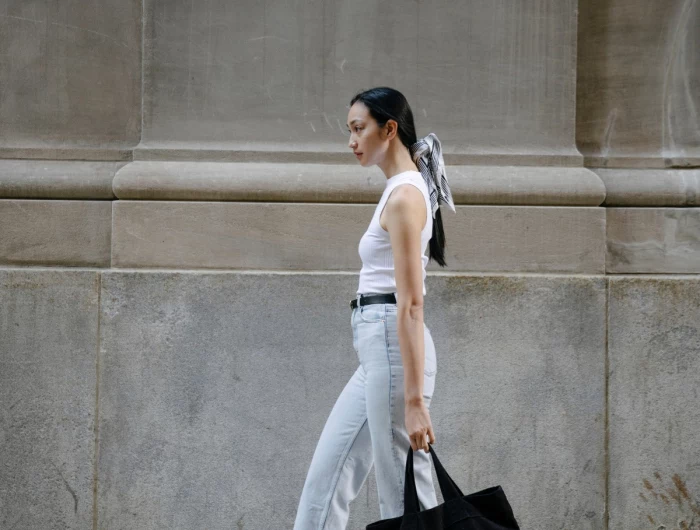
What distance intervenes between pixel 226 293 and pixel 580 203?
211 centimetres

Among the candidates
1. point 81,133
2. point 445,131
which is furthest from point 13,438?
point 445,131

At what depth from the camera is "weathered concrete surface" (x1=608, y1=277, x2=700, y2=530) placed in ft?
16.7

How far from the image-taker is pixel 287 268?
506 cm

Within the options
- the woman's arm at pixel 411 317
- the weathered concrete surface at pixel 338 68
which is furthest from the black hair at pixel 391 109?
the weathered concrete surface at pixel 338 68

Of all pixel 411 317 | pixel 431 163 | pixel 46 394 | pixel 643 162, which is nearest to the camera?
pixel 411 317

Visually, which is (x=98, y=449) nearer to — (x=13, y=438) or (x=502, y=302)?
(x=13, y=438)

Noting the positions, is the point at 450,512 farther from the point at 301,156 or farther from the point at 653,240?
the point at 653,240

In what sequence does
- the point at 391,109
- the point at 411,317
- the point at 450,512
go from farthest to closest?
the point at 391,109
the point at 411,317
the point at 450,512

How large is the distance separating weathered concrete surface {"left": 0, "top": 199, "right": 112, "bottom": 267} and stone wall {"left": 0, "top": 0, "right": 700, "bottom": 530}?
0.01 metres

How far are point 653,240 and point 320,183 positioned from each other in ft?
6.57

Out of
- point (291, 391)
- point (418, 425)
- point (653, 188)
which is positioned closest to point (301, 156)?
point (291, 391)

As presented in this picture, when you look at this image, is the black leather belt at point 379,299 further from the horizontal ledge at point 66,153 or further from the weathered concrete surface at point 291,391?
the horizontal ledge at point 66,153

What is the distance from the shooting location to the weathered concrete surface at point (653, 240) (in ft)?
17.2

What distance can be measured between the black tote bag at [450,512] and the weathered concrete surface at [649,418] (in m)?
2.24
